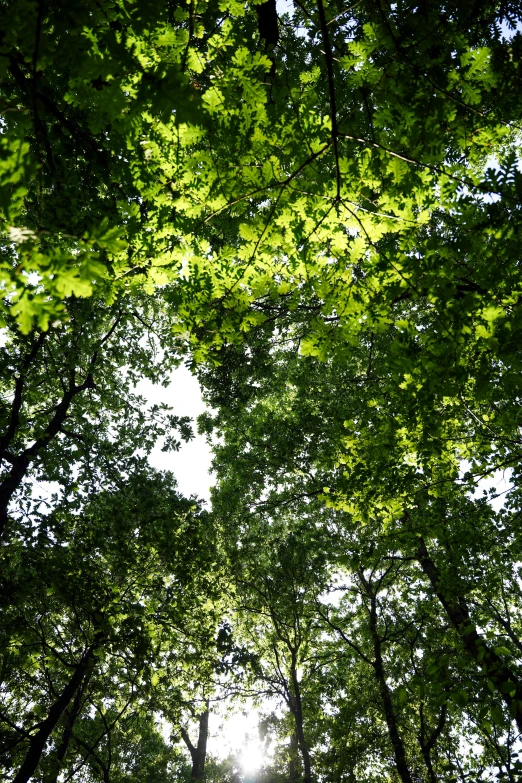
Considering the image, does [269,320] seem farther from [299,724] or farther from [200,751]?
[200,751]

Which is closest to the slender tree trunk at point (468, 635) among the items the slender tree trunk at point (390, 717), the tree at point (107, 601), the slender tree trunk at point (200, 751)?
the slender tree trunk at point (390, 717)

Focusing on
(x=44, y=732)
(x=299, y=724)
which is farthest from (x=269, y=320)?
(x=299, y=724)

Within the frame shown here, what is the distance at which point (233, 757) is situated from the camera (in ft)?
112

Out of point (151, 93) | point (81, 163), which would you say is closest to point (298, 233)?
point (151, 93)

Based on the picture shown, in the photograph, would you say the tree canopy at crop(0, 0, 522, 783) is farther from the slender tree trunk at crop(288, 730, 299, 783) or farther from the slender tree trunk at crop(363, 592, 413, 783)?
the slender tree trunk at crop(288, 730, 299, 783)

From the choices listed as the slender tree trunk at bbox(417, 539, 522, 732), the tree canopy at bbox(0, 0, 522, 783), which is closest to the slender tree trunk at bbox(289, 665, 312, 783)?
the tree canopy at bbox(0, 0, 522, 783)

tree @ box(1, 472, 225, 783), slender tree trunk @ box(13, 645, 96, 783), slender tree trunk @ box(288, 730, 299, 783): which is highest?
tree @ box(1, 472, 225, 783)

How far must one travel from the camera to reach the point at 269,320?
21.7ft

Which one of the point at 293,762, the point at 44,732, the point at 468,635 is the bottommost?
the point at 293,762

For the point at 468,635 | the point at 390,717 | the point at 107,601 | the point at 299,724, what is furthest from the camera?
the point at 299,724

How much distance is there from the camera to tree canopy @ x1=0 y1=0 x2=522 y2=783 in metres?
2.22

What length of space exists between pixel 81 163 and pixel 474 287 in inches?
186

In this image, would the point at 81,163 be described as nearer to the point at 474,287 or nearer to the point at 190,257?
the point at 190,257

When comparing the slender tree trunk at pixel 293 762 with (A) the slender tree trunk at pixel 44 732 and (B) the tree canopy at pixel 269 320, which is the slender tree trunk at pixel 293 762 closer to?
(B) the tree canopy at pixel 269 320
